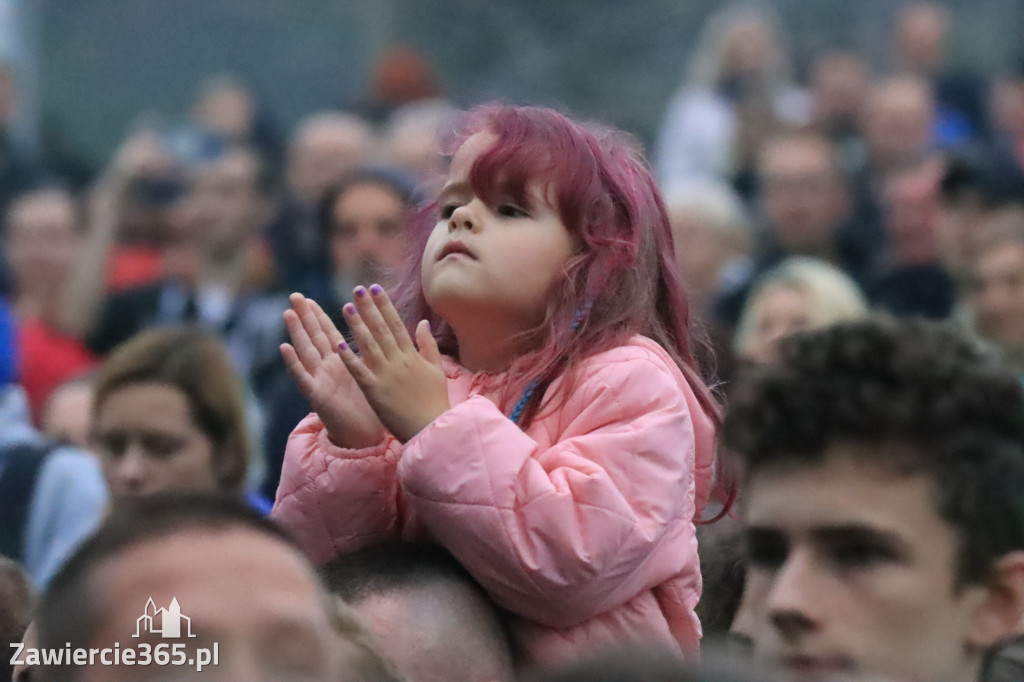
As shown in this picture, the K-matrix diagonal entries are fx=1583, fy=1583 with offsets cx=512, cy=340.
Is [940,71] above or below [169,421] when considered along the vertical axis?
above

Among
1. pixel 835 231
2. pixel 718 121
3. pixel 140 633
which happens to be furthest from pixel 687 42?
pixel 140 633

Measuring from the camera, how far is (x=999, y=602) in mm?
2174

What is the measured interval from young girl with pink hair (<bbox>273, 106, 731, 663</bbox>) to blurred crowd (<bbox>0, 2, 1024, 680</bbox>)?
13cm

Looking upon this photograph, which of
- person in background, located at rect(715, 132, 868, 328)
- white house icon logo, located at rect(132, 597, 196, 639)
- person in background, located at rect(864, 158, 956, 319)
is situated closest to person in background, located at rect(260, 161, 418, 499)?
person in background, located at rect(715, 132, 868, 328)

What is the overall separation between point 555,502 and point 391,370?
13.9 inches

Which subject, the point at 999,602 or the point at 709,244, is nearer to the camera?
the point at 999,602

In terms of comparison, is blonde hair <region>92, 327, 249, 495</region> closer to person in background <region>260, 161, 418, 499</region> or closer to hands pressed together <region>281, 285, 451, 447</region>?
person in background <region>260, 161, 418, 499</region>

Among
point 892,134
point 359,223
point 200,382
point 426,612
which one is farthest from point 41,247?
point 426,612

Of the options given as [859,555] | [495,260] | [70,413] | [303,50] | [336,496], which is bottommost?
[70,413]

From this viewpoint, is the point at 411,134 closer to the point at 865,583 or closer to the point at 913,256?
the point at 913,256

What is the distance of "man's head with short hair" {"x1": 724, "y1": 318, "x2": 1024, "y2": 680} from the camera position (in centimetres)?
209

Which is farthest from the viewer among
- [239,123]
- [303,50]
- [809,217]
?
[303,50]

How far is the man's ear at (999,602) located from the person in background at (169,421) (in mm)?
2650

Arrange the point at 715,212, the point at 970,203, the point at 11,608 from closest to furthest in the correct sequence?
the point at 11,608
the point at 970,203
the point at 715,212
